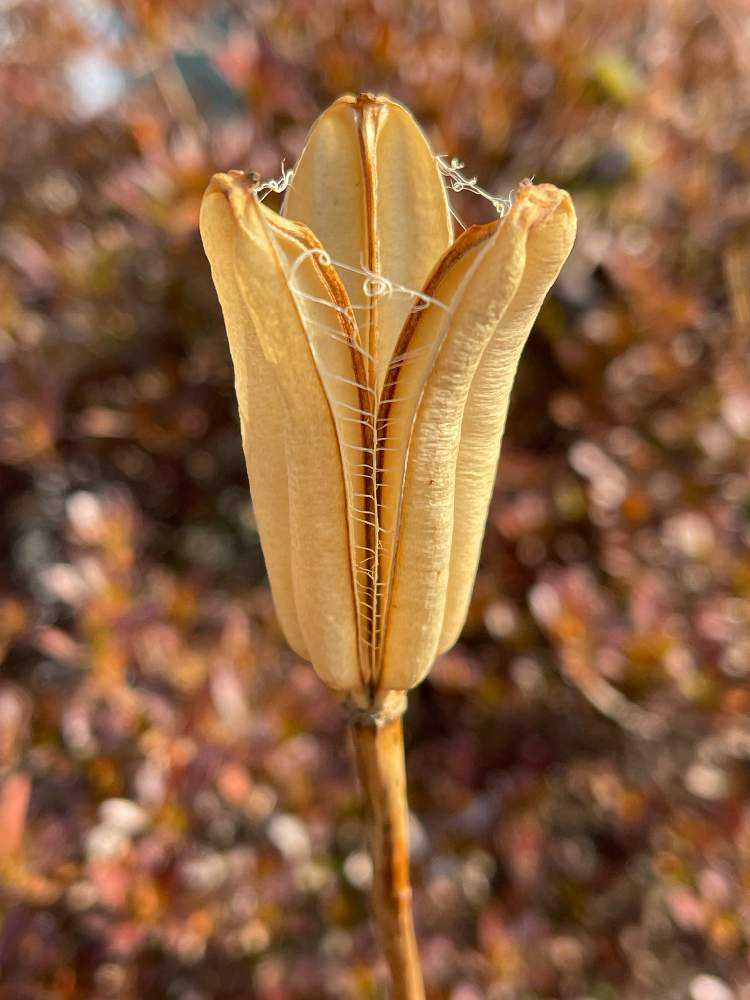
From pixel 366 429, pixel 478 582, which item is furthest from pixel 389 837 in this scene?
pixel 478 582

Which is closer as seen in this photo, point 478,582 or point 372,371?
point 372,371

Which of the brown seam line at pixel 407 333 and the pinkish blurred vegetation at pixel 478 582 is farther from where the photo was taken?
the pinkish blurred vegetation at pixel 478 582

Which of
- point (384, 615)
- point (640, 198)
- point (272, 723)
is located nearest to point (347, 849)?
point (272, 723)

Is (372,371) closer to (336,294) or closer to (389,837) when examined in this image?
(336,294)

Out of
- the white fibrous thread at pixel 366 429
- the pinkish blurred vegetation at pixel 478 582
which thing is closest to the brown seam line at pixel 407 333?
the white fibrous thread at pixel 366 429

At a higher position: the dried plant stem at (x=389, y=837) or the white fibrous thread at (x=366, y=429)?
the white fibrous thread at (x=366, y=429)

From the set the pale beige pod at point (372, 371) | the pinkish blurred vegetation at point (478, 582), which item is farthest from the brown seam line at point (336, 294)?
the pinkish blurred vegetation at point (478, 582)

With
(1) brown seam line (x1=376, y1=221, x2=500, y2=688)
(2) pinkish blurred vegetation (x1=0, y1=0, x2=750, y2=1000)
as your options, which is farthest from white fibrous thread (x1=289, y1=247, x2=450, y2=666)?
(2) pinkish blurred vegetation (x1=0, y1=0, x2=750, y2=1000)

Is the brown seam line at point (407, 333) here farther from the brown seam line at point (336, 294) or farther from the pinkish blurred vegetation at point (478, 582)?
the pinkish blurred vegetation at point (478, 582)
